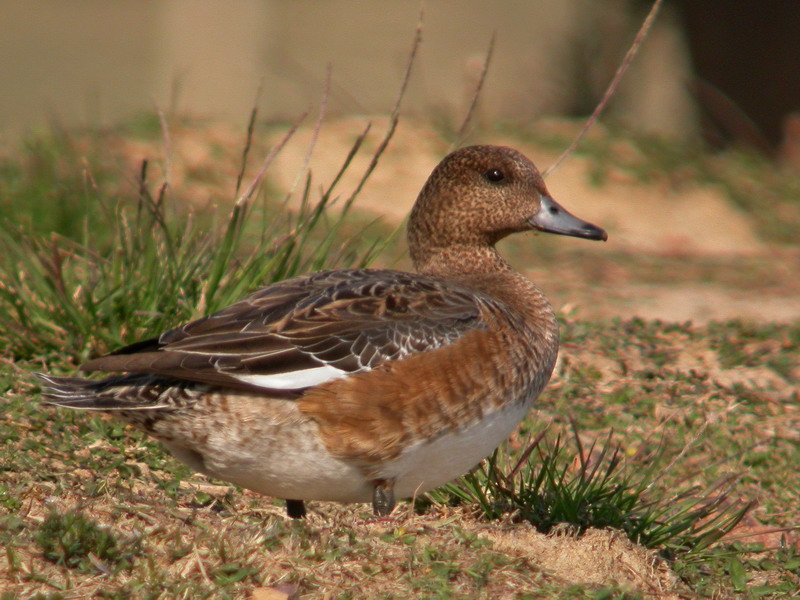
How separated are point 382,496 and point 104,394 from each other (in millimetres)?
848

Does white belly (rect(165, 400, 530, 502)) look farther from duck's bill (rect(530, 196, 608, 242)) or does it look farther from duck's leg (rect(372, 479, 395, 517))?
duck's bill (rect(530, 196, 608, 242))

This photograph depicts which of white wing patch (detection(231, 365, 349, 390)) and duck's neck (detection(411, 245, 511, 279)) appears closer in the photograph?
white wing patch (detection(231, 365, 349, 390))

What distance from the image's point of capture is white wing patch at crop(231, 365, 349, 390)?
3113 millimetres

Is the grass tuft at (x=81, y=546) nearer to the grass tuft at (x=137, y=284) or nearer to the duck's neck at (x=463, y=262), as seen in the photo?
the grass tuft at (x=137, y=284)

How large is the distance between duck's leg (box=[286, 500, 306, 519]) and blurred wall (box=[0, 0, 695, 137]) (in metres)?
8.37

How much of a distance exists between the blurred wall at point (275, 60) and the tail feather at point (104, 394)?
852 cm

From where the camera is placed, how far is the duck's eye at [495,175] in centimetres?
416

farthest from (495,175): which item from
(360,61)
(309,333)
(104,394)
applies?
(360,61)

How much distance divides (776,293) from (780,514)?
→ 3.64m

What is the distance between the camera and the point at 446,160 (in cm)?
425

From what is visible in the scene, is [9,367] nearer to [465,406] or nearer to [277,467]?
[277,467]

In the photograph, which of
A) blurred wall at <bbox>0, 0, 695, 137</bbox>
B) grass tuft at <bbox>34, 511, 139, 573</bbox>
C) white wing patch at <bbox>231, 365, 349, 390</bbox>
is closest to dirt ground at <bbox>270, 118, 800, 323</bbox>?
blurred wall at <bbox>0, 0, 695, 137</bbox>

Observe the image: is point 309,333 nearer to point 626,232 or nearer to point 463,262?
point 463,262

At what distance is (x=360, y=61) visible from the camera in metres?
13.1
